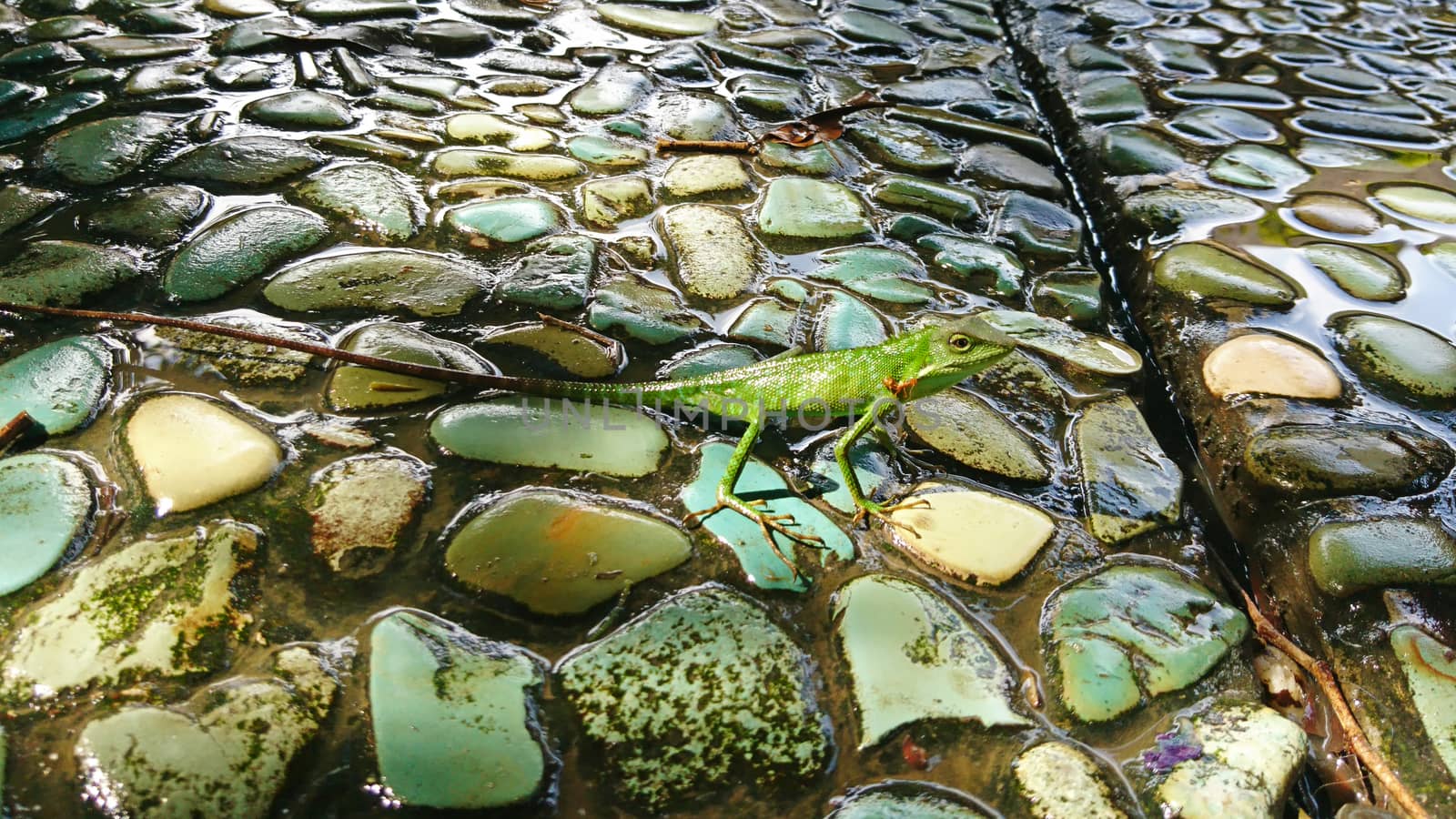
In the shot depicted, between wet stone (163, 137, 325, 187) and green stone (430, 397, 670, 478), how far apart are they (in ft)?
4.75

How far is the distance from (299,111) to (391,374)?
5.58 feet

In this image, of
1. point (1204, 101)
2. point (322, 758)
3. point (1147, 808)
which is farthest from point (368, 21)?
point (1147, 808)

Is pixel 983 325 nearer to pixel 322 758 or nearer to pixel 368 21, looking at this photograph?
pixel 322 758

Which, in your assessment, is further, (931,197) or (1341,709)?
(931,197)

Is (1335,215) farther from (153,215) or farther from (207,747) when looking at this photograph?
(153,215)

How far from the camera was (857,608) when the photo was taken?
76.8 inches

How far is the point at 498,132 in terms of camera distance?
3.49 m

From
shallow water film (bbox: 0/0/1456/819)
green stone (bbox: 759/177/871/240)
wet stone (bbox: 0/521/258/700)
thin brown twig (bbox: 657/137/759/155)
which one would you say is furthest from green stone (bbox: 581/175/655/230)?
wet stone (bbox: 0/521/258/700)

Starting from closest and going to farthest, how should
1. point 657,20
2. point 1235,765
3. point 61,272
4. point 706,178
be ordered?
point 1235,765 < point 61,272 < point 706,178 < point 657,20

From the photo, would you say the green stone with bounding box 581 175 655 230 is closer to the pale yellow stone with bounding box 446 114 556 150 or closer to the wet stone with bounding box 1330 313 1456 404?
the pale yellow stone with bounding box 446 114 556 150

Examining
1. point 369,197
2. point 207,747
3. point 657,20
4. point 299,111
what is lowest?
point 207,747

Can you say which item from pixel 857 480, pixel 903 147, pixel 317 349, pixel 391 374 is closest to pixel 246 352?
pixel 317 349

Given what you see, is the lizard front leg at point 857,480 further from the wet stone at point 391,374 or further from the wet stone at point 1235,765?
the wet stone at point 391,374

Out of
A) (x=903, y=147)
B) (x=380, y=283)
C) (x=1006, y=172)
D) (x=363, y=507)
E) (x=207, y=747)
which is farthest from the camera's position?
(x=903, y=147)
